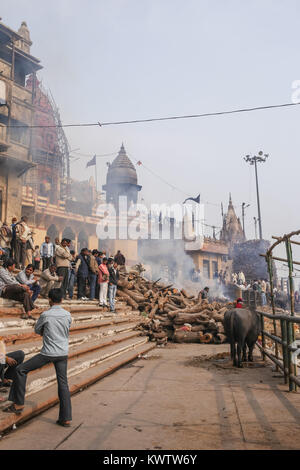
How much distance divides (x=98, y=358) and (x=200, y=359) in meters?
2.77

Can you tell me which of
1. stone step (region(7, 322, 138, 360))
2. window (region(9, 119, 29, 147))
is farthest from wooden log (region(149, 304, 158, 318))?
window (region(9, 119, 29, 147))

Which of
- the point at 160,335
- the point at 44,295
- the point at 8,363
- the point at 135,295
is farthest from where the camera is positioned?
the point at 135,295

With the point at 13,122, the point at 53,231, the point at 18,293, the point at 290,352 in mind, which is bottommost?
the point at 290,352

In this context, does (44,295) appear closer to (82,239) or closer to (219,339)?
(219,339)

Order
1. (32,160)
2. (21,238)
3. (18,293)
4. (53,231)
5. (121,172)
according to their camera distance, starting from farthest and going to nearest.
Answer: (121,172) → (53,231) → (32,160) → (21,238) → (18,293)

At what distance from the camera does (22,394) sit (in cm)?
395

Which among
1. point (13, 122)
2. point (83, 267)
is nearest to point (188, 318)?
point (83, 267)

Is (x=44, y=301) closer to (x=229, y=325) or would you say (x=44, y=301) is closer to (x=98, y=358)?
(x=98, y=358)

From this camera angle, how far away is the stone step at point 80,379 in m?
3.89

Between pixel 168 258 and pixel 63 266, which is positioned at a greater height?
pixel 168 258

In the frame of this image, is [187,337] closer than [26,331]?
No

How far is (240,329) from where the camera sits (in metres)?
7.70

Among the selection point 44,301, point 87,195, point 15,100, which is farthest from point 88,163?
point 44,301

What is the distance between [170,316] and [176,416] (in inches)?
377
